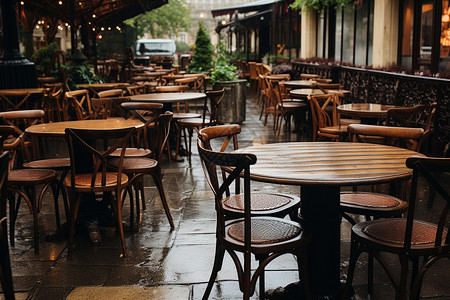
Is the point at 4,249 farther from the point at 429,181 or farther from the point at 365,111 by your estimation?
the point at 365,111

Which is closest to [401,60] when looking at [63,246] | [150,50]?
[63,246]

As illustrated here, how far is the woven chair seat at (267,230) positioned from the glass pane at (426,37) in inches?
257

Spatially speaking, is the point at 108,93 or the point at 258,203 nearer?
the point at 258,203

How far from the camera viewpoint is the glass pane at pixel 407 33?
919 cm

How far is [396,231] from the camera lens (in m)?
2.74

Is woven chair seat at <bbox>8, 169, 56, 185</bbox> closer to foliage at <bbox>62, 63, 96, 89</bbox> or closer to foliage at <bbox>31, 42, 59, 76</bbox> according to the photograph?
foliage at <bbox>62, 63, 96, 89</bbox>

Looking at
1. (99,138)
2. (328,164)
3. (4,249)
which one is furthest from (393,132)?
(4,249)

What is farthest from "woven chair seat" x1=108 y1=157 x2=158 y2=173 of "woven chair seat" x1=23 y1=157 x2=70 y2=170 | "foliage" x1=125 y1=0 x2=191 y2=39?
"foliage" x1=125 y1=0 x2=191 y2=39

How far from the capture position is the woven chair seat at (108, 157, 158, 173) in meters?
4.25

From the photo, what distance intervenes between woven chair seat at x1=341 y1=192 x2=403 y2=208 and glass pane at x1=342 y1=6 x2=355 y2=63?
9557mm

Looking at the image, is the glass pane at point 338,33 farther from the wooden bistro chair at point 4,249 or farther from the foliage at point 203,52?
the wooden bistro chair at point 4,249

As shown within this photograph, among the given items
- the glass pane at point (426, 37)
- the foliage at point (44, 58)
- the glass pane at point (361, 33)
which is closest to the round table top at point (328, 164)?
the glass pane at point (426, 37)

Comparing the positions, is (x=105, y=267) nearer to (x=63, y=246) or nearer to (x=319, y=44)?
(x=63, y=246)

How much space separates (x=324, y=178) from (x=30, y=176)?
8.02ft
